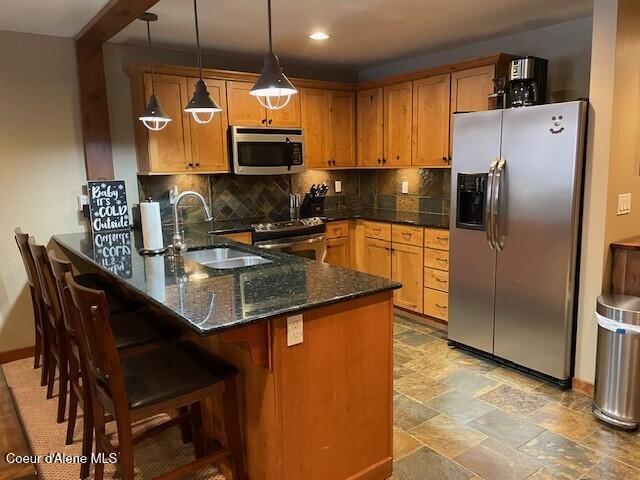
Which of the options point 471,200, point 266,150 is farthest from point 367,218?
point 471,200

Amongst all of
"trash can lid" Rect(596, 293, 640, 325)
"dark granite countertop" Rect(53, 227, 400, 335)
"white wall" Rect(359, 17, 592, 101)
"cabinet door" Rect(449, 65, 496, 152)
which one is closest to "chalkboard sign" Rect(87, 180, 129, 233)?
"dark granite countertop" Rect(53, 227, 400, 335)

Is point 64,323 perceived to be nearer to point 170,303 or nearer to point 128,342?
point 128,342

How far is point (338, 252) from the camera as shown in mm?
4801

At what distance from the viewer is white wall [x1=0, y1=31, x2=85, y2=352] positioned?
3592mm

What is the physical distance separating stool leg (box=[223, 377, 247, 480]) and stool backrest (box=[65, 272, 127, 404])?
1.34 ft

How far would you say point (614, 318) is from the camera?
2609mm

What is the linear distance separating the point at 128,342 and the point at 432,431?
168 cm

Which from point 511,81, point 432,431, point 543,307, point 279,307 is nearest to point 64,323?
point 279,307

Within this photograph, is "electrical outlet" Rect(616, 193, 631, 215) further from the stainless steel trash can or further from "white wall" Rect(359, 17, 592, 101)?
"white wall" Rect(359, 17, 592, 101)

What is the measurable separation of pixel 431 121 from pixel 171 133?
2.27 m

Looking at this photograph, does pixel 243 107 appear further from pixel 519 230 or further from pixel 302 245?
pixel 519 230

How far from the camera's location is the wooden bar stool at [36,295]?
2.83 metres

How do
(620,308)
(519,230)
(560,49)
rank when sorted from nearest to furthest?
(620,308), (519,230), (560,49)

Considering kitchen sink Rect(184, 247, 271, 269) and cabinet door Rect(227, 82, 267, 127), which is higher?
cabinet door Rect(227, 82, 267, 127)
